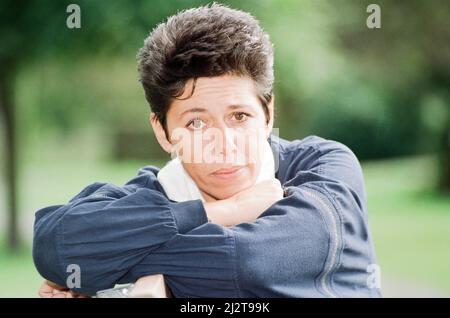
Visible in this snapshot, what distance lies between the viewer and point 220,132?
3.88 ft

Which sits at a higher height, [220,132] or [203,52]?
[203,52]

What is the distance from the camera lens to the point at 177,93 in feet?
4.02

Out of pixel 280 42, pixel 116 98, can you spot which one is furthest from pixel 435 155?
pixel 116 98

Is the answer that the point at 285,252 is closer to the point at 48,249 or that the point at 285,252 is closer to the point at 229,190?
the point at 229,190

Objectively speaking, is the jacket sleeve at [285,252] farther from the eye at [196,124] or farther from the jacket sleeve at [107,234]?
the eye at [196,124]

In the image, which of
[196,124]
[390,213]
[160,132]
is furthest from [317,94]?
[196,124]

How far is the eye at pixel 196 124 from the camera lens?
1203 millimetres

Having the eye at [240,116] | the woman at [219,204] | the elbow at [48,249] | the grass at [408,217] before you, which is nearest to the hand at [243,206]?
the woman at [219,204]

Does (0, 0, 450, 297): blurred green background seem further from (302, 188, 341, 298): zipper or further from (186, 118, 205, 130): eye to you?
(302, 188, 341, 298): zipper

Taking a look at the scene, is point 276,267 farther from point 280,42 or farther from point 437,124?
point 437,124

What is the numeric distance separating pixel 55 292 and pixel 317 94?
10.1 feet

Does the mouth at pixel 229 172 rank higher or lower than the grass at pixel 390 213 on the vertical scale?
higher

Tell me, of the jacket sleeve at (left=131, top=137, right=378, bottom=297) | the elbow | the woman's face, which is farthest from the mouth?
the elbow

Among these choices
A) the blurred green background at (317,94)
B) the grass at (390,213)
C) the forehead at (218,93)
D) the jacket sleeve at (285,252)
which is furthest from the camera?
the grass at (390,213)
